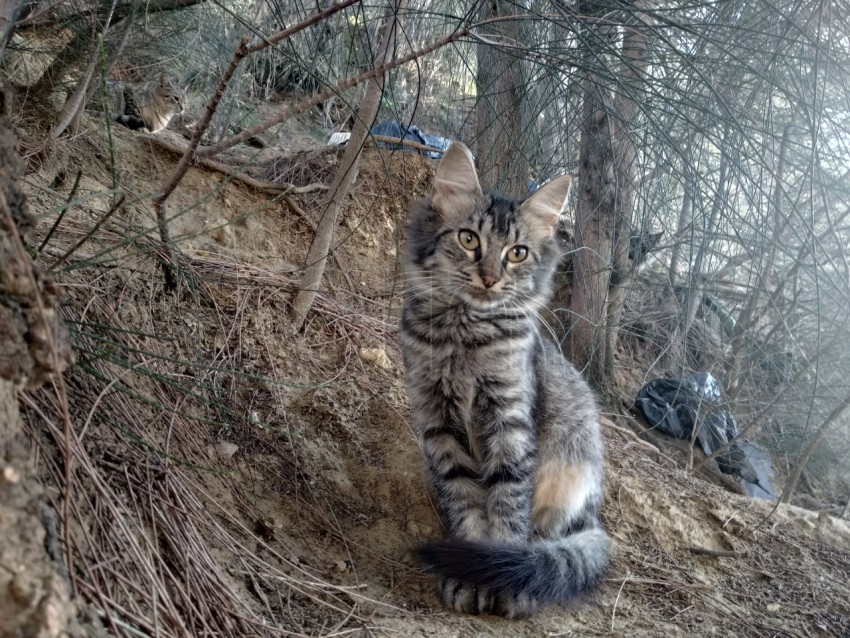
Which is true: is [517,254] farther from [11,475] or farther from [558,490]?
[11,475]

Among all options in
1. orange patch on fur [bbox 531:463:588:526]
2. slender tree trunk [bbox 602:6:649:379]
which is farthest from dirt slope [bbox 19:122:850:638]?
slender tree trunk [bbox 602:6:649:379]

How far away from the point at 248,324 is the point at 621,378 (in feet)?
13.3

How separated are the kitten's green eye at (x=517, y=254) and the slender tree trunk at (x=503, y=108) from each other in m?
0.61

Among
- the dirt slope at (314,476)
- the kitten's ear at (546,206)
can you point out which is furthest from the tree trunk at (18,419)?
the kitten's ear at (546,206)

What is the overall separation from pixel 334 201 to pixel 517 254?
108 cm

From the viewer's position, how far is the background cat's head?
2.62 m

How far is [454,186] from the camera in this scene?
2807mm

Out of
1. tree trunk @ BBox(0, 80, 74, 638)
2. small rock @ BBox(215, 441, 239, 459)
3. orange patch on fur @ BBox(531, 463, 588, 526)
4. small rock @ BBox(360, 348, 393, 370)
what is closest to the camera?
tree trunk @ BBox(0, 80, 74, 638)

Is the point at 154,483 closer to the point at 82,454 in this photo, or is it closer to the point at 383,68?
the point at 82,454

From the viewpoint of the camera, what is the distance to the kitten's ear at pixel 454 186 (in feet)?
9.04

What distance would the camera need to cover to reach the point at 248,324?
125 inches

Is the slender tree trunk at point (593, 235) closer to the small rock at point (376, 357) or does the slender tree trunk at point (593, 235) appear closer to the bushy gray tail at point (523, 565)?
the bushy gray tail at point (523, 565)

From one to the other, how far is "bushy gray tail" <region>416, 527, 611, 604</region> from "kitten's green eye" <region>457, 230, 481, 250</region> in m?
1.27

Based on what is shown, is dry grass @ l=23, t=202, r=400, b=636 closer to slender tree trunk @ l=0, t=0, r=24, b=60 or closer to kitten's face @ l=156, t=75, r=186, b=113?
slender tree trunk @ l=0, t=0, r=24, b=60
